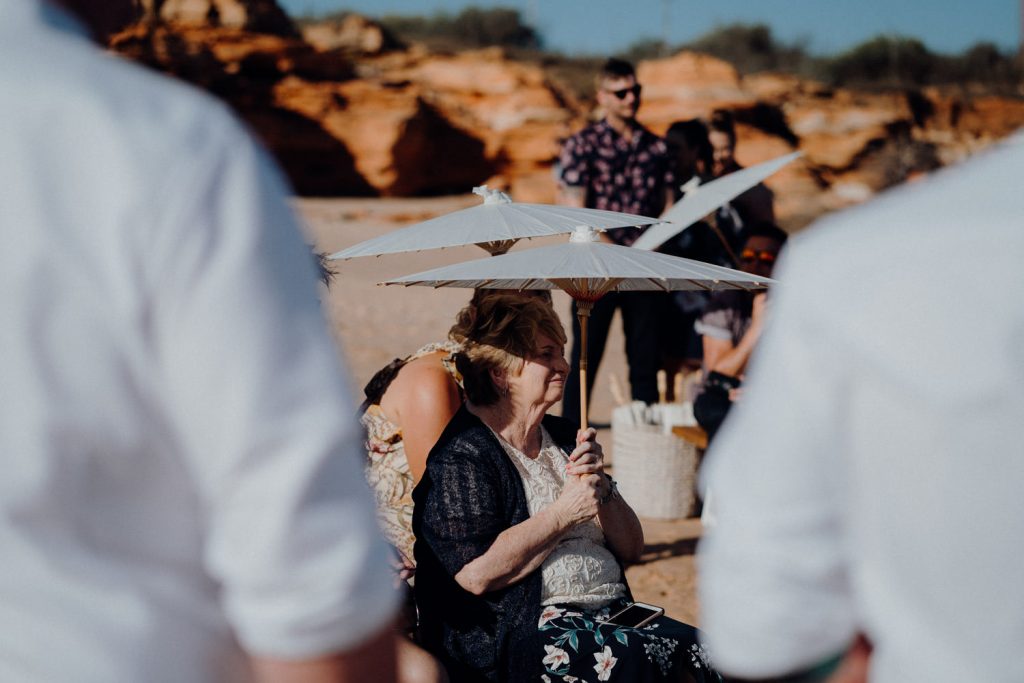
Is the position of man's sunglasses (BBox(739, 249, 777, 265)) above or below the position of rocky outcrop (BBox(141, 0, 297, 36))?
above

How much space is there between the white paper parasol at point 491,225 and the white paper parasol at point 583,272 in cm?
32

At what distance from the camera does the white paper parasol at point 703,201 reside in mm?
4863

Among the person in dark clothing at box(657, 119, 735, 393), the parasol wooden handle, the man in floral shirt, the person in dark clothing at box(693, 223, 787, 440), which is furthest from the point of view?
the man in floral shirt

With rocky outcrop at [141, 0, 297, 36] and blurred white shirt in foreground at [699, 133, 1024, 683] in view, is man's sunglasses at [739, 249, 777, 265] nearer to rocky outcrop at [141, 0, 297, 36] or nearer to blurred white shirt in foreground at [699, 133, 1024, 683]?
blurred white shirt in foreground at [699, 133, 1024, 683]

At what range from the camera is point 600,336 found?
19.9 feet

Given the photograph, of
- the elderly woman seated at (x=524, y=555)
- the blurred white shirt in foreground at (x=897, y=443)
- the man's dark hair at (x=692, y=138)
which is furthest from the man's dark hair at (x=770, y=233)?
the blurred white shirt in foreground at (x=897, y=443)

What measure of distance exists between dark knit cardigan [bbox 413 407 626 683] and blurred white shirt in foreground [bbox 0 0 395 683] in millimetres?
1949

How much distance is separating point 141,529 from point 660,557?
439 cm

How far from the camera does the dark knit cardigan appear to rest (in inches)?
108

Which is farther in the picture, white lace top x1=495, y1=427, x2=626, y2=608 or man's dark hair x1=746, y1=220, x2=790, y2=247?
man's dark hair x1=746, y1=220, x2=790, y2=247

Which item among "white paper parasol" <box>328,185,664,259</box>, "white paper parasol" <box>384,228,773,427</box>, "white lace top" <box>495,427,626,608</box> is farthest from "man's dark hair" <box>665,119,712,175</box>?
"white lace top" <box>495,427,626,608</box>

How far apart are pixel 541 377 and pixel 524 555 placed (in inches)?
22.1

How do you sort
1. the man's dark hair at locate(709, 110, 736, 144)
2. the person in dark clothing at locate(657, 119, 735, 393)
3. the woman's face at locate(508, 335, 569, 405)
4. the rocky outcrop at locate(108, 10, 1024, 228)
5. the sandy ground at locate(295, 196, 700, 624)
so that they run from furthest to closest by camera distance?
the rocky outcrop at locate(108, 10, 1024, 228) → the man's dark hair at locate(709, 110, 736, 144) → the person in dark clothing at locate(657, 119, 735, 393) → the sandy ground at locate(295, 196, 700, 624) → the woman's face at locate(508, 335, 569, 405)

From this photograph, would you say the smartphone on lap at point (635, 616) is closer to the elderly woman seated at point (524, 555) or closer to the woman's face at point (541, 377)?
the elderly woman seated at point (524, 555)
